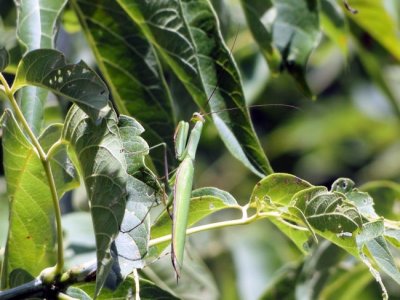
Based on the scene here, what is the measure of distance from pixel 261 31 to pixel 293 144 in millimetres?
3236

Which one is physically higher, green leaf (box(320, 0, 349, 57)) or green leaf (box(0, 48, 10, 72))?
green leaf (box(0, 48, 10, 72))

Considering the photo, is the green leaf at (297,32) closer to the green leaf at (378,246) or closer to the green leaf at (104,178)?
the green leaf at (378,246)

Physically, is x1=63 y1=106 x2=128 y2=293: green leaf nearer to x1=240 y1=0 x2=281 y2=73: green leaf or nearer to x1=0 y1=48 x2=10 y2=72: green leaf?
x1=0 y1=48 x2=10 y2=72: green leaf

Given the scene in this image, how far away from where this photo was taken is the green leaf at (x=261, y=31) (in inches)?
72.1

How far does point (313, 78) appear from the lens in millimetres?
5047

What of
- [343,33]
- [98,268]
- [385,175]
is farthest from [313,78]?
[98,268]

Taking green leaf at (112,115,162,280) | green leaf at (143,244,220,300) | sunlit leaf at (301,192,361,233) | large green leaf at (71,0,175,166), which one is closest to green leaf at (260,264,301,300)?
green leaf at (143,244,220,300)

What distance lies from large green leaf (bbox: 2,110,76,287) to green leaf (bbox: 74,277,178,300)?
19 cm

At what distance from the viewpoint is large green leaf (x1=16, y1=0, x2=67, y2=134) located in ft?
5.01

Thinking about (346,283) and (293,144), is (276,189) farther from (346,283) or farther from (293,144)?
(293,144)

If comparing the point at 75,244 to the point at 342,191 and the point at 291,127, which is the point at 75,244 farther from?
the point at 291,127

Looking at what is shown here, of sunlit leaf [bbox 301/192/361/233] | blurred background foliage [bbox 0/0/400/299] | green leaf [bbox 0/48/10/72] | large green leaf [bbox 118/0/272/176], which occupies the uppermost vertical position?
green leaf [bbox 0/48/10/72]

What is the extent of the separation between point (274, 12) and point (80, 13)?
1.45 feet

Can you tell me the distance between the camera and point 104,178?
1.19 m
